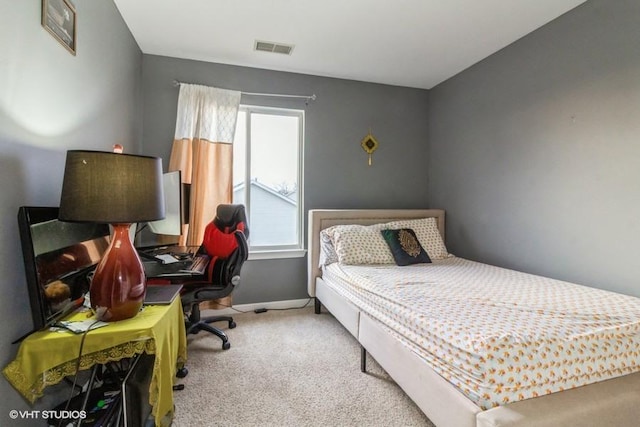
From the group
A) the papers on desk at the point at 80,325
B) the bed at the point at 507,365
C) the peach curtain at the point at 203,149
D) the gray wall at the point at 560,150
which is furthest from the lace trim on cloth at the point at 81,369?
the gray wall at the point at 560,150

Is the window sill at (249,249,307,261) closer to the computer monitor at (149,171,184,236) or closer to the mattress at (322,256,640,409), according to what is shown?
the computer monitor at (149,171,184,236)

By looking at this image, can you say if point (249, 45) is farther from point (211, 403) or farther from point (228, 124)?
point (211, 403)

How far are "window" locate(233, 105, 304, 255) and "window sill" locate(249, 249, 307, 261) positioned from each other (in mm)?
38

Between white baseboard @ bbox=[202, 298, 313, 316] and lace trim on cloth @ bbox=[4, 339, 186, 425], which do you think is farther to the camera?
white baseboard @ bbox=[202, 298, 313, 316]

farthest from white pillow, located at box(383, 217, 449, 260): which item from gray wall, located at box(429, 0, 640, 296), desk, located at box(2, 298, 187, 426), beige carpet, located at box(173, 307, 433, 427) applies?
desk, located at box(2, 298, 187, 426)

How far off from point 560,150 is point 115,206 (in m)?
2.83

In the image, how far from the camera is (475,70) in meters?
3.00

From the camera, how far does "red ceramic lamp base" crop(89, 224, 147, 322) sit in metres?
1.24

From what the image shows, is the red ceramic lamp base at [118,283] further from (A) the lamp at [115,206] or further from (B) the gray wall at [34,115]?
(B) the gray wall at [34,115]

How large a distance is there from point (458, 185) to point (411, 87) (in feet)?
4.38

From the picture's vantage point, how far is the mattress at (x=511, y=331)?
114 centimetres

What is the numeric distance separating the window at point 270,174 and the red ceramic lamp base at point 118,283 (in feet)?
6.07

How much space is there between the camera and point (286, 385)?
6.31ft

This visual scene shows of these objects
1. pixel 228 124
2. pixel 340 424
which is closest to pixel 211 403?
pixel 340 424
